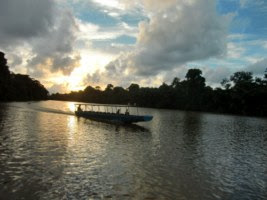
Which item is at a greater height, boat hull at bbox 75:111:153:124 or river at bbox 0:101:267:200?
boat hull at bbox 75:111:153:124

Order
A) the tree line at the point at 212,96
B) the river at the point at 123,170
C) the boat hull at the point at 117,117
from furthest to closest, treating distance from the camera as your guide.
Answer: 1. the tree line at the point at 212,96
2. the boat hull at the point at 117,117
3. the river at the point at 123,170

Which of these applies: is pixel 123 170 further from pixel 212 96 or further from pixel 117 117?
pixel 212 96

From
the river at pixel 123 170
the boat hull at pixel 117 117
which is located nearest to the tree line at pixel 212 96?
the boat hull at pixel 117 117

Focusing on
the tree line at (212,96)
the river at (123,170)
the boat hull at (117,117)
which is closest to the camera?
the river at (123,170)

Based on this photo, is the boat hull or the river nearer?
the river

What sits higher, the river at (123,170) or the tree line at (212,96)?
the tree line at (212,96)

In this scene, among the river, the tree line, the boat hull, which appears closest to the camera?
the river

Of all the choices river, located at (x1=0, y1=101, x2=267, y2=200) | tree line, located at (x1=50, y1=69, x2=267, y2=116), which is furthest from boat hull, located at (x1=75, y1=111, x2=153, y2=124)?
tree line, located at (x1=50, y1=69, x2=267, y2=116)

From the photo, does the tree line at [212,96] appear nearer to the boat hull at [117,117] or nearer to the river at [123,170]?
the boat hull at [117,117]

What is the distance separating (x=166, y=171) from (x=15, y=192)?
1110 cm

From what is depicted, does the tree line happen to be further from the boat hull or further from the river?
the river

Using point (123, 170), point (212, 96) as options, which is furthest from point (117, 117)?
point (212, 96)

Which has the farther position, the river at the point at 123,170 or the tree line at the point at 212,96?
Answer: the tree line at the point at 212,96

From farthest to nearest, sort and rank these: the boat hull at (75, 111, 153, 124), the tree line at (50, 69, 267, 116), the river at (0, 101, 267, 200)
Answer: the tree line at (50, 69, 267, 116)
the boat hull at (75, 111, 153, 124)
the river at (0, 101, 267, 200)
